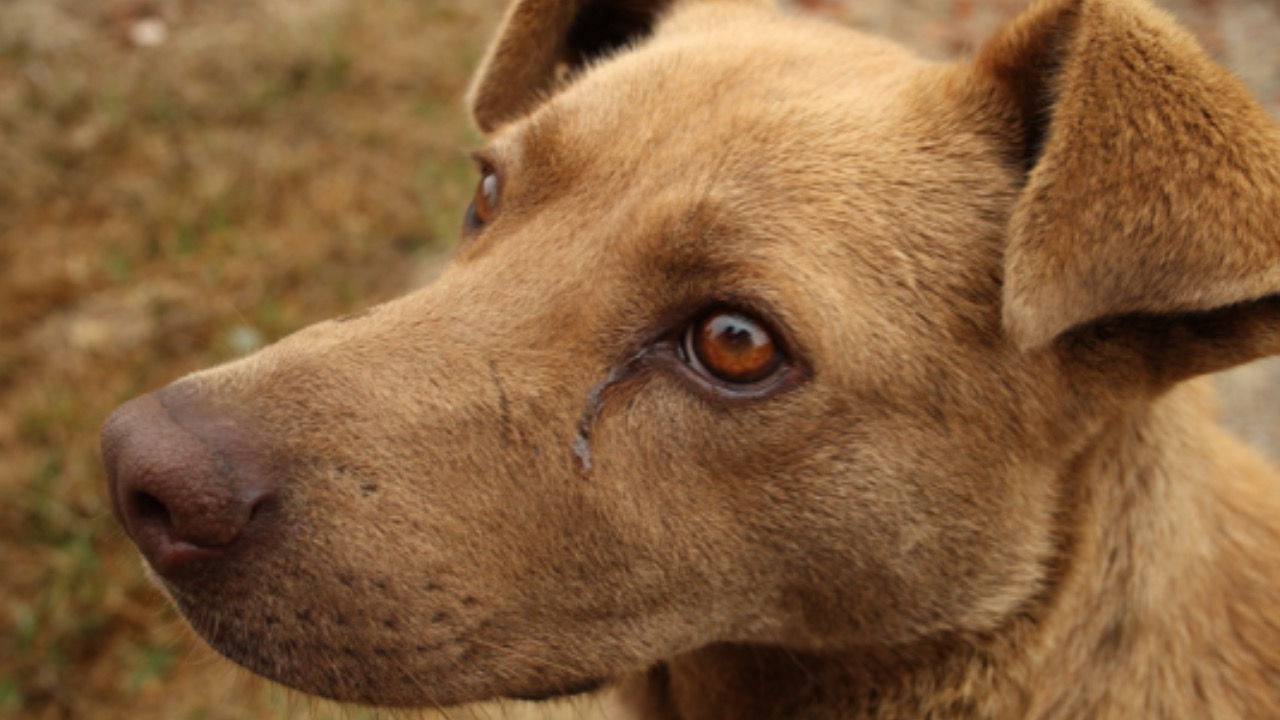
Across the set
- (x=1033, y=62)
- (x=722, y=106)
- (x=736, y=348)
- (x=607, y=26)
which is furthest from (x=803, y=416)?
(x=607, y=26)

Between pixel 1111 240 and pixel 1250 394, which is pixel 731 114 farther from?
pixel 1250 394

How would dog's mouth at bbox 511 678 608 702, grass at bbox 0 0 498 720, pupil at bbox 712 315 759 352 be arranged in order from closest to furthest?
1. pupil at bbox 712 315 759 352
2. dog's mouth at bbox 511 678 608 702
3. grass at bbox 0 0 498 720

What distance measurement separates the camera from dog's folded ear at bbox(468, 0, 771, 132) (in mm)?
3717

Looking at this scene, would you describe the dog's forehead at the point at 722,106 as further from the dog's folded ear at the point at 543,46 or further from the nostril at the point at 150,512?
the nostril at the point at 150,512

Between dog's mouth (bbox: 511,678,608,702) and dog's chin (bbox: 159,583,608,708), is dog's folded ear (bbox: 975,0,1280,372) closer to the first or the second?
dog's mouth (bbox: 511,678,608,702)

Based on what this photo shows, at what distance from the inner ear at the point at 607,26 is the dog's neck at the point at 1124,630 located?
211 cm

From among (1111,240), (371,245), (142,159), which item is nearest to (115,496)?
(1111,240)

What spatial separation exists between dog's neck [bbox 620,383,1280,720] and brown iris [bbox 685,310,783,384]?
0.84 m

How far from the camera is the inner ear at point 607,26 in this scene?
3.94 m

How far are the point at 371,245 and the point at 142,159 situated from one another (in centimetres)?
158

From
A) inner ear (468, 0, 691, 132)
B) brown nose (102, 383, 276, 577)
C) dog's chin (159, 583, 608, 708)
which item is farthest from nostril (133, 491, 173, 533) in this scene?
inner ear (468, 0, 691, 132)

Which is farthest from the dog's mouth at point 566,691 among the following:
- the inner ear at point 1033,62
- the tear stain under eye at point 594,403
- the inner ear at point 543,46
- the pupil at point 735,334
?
the inner ear at point 543,46

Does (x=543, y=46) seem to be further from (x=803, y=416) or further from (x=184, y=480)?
(x=184, y=480)

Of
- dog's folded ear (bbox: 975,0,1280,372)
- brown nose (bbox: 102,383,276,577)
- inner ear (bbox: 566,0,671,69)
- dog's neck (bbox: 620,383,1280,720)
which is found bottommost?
brown nose (bbox: 102,383,276,577)
